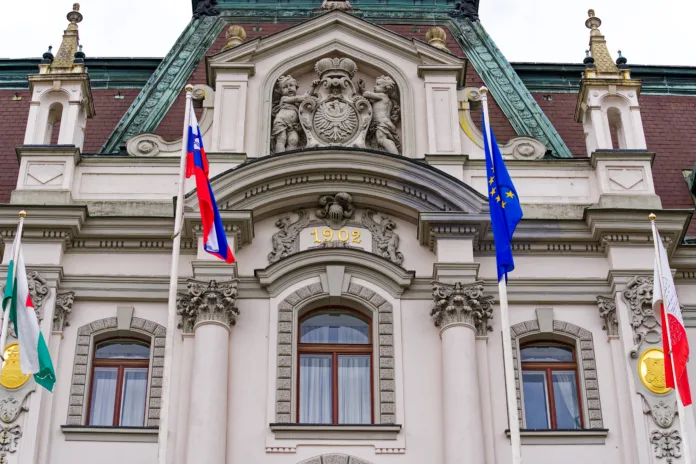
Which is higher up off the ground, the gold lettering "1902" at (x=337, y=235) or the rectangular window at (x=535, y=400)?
the gold lettering "1902" at (x=337, y=235)

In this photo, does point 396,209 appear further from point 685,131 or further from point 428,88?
point 685,131

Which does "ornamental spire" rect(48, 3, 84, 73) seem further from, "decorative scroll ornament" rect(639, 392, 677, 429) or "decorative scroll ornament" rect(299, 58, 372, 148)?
"decorative scroll ornament" rect(639, 392, 677, 429)

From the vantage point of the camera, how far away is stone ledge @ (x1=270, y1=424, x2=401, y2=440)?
22.7 m

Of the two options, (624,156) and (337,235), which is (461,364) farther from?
(624,156)

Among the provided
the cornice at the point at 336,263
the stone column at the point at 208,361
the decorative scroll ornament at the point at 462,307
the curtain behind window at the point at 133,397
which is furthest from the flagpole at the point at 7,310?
the decorative scroll ornament at the point at 462,307

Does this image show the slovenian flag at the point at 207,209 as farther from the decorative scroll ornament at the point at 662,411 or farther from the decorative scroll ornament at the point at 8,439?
the decorative scroll ornament at the point at 662,411

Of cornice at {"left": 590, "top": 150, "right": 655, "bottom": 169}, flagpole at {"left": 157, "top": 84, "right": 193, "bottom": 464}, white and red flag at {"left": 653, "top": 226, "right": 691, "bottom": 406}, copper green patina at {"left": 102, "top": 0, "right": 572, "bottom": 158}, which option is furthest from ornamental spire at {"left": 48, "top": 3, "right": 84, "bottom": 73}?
white and red flag at {"left": 653, "top": 226, "right": 691, "bottom": 406}

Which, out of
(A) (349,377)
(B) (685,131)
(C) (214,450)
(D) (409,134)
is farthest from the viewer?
(B) (685,131)

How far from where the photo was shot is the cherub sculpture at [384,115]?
26172 mm

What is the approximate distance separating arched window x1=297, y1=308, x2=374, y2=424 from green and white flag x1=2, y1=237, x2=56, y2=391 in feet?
14.0

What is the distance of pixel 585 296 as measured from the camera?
2450 cm

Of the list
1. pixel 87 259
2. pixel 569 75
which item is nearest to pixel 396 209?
pixel 87 259

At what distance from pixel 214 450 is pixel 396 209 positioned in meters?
5.90

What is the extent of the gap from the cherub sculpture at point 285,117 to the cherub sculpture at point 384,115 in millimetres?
1367
